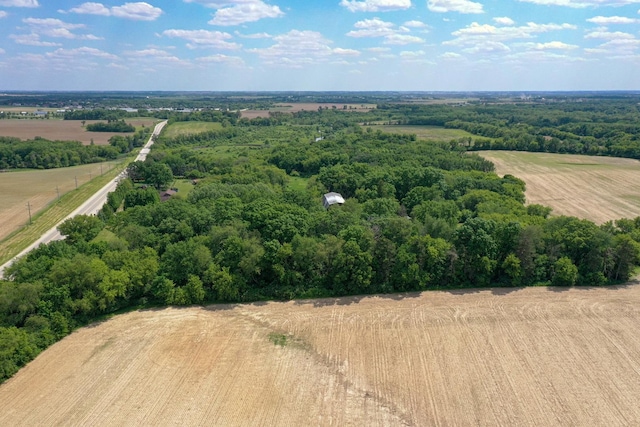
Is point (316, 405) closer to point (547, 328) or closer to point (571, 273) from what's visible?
point (547, 328)

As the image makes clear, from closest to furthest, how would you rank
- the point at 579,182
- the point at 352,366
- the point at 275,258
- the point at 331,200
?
the point at 352,366
the point at 275,258
the point at 331,200
the point at 579,182

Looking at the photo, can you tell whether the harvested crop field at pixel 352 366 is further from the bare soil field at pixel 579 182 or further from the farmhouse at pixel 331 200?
the bare soil field at pixel 579 182

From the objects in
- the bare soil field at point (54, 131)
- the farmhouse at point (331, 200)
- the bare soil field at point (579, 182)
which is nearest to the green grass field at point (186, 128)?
the bare soil field at point (54, 131)

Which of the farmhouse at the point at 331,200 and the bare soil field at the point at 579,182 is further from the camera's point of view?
the bare soil field at the point at 579,182

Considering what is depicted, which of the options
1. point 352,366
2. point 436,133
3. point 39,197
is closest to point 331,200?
point 352,366

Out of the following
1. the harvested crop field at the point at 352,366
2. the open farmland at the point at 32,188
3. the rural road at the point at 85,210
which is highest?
the open farmland at the point at 32,188

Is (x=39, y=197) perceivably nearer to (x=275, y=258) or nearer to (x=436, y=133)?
(x=275, y=258)

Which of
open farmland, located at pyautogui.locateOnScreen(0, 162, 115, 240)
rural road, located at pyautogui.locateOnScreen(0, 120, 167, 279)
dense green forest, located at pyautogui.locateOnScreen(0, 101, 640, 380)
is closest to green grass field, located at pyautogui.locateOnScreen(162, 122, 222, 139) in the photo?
open farmland, located at pyautogui.locateOnScreen(0, 162, 115, 240)
